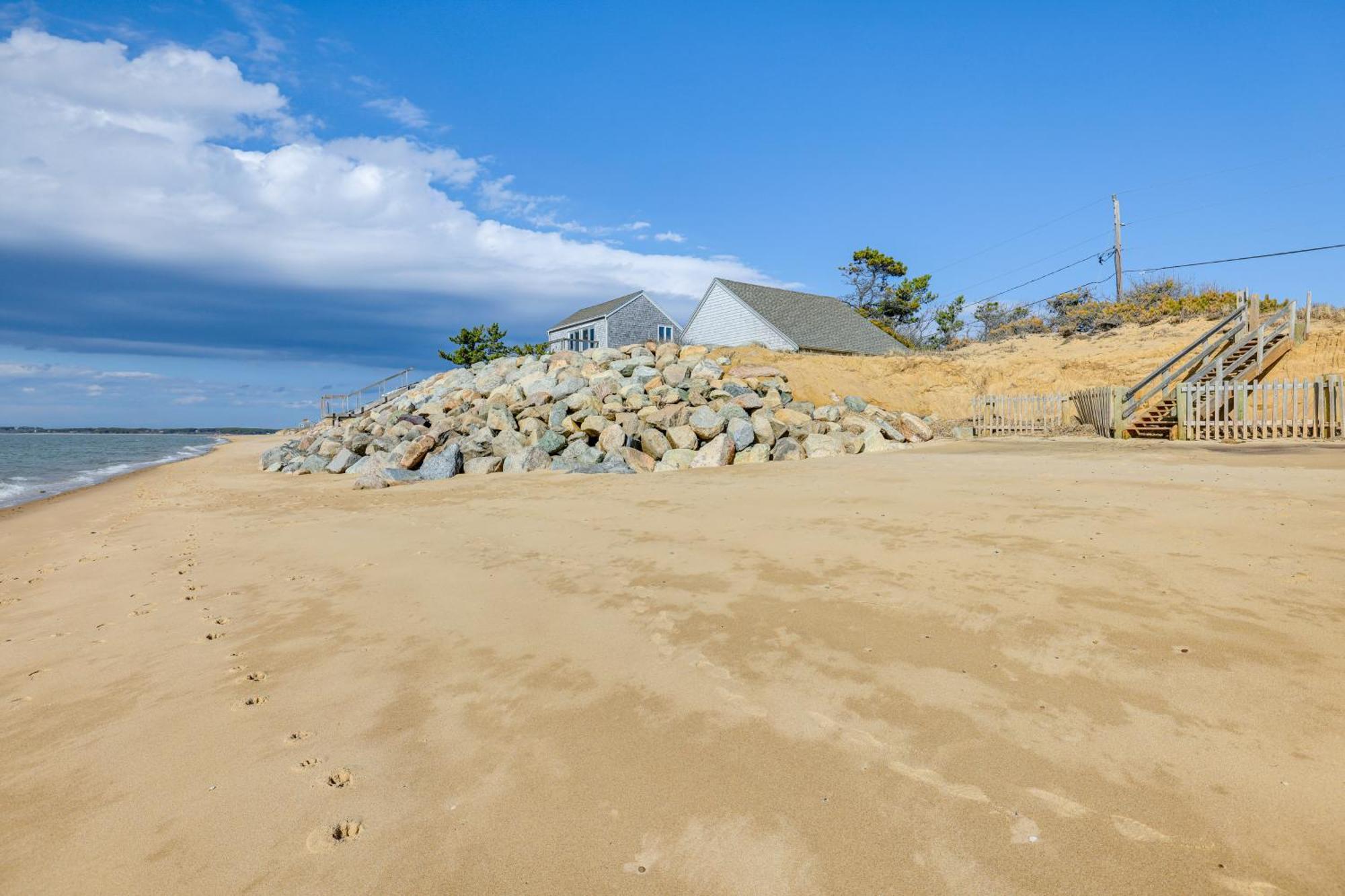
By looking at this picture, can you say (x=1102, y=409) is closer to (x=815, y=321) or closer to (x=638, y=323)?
(x=815, y=321)

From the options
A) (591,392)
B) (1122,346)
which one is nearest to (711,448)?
(591,392)

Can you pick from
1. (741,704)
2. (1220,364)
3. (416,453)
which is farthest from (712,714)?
(1220,364)

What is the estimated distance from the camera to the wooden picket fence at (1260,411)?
1396 centimetres

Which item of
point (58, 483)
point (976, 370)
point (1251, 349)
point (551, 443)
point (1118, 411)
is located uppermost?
point (976, 370)

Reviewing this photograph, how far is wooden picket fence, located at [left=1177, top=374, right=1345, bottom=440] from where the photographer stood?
14.0 m

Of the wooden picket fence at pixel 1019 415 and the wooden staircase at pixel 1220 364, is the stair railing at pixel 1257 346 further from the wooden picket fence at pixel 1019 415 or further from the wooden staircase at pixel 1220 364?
the wooden picket fence at pixel 1019 415

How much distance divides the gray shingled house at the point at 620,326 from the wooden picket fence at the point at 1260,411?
27812 millimetres

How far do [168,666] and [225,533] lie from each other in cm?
576

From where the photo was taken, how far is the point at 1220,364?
55.2ft

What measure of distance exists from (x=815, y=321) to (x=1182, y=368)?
17.9 m

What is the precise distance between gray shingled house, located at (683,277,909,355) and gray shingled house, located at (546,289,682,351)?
15.4 feet

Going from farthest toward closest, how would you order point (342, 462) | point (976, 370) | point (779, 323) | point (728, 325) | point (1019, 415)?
point (728, 325), point (779, 323), point (976, 370), point (1019, 415), point (342, 462)

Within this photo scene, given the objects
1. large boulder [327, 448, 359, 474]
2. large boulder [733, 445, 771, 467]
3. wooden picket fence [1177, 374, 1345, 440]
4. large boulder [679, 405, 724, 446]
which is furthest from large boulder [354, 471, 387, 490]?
wooden picket fence [1177, 374, 1345, 440]

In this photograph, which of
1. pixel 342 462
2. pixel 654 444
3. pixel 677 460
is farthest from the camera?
pixel 342 462
